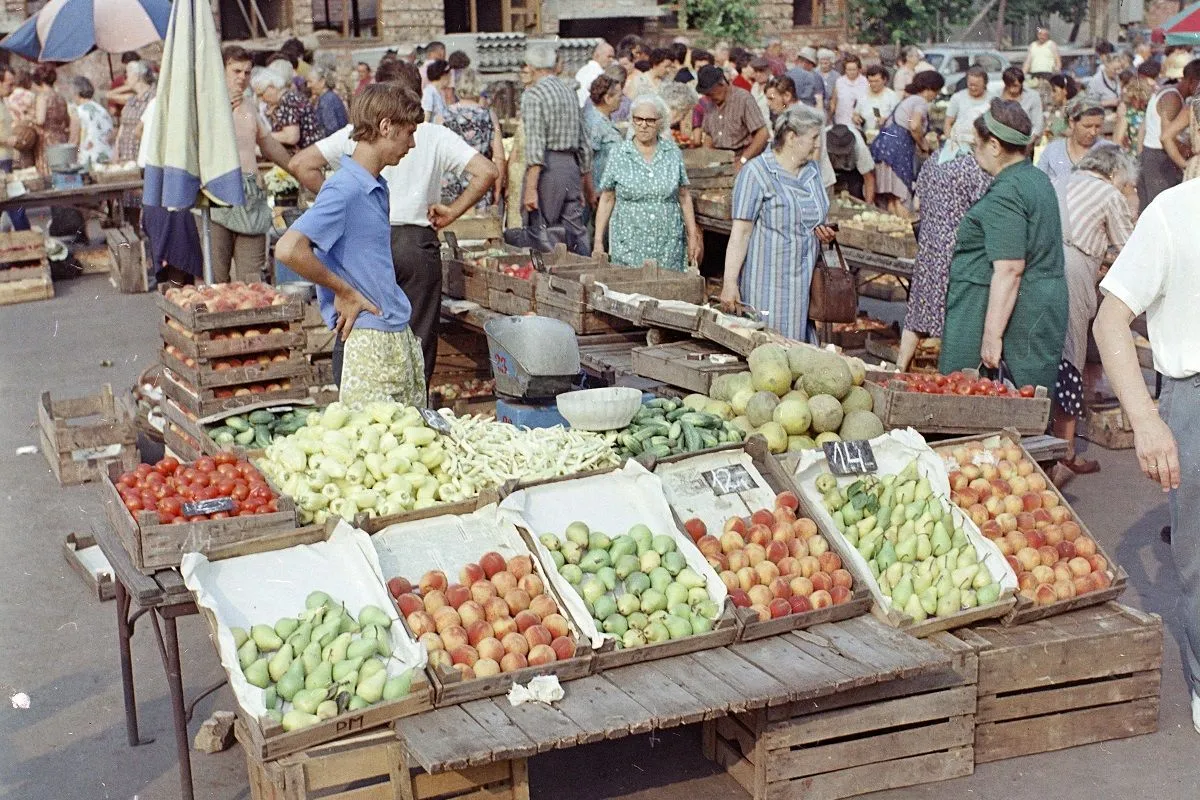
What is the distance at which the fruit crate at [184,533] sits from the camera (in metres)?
4.28

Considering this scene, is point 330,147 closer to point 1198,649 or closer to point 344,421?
point 344,421

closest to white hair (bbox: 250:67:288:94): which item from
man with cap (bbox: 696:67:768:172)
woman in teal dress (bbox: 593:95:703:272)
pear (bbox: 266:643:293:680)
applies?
A: man with cap (bbox: 696:67:768:172)

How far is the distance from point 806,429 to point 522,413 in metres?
1.23

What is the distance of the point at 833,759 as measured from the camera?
171 inches

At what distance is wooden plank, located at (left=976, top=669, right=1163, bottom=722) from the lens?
15.0 feet

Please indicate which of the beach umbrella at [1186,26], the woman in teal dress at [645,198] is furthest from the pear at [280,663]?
the beach umbrella at [1186,26]

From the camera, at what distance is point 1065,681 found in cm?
464

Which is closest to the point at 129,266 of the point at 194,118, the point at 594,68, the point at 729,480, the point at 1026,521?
the point at 594,68

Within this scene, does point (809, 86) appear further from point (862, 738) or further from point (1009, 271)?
point (862, 738)

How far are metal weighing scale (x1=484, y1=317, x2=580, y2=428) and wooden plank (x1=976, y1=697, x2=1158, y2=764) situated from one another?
2.22 m

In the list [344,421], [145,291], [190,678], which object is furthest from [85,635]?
[145,291]

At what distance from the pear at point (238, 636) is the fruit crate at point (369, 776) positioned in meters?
0.22

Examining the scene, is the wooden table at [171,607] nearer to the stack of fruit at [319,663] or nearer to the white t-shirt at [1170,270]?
the stack of fruit at [319,663]

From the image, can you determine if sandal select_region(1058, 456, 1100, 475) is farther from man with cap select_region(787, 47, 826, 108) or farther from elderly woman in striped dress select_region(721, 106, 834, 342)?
man with cap select_region(787, 47, 826, 108)
